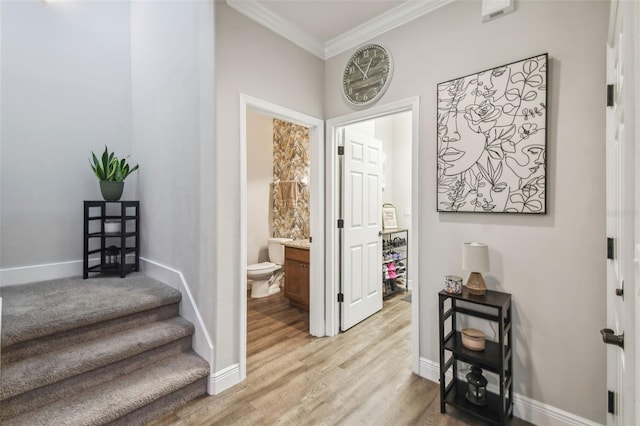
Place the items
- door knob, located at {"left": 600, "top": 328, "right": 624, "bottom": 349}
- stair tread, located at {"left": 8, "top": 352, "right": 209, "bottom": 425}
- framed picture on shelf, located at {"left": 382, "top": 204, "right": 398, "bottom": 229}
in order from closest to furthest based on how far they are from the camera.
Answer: door knob, located at {"left": 600, "top": 328, "right": 624, "bottom": 349}, stair tread, located at {"left": 8, "top": 352, "right": 209, "bottom": 425}, framed picture on shelf, located at {"left": 382, "top": 204, "right": 398, "bottom": 229}

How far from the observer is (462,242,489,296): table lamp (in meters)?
1.74

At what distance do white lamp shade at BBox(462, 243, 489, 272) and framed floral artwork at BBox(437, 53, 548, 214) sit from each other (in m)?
0.27

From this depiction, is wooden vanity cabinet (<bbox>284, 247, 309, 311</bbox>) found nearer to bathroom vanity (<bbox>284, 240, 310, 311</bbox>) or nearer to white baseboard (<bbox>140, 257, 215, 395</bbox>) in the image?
bathroom vanity (<bbox>284, 240, 310, 311</bbox>)

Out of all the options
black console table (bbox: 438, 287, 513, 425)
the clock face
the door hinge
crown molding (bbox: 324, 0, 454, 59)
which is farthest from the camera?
the clock face

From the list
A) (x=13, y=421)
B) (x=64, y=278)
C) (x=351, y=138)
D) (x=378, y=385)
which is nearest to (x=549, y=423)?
(x=378, y=385)

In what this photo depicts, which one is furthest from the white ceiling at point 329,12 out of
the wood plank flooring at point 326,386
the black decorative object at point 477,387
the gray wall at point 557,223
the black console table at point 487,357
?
the wood plank flooring at point 326,386

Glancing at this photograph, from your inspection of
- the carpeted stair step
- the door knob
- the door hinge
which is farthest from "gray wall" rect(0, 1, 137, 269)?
the door hinge

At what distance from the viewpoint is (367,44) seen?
8.16ft

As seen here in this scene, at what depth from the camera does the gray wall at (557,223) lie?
1.52 meters

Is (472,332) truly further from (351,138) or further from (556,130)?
(351,138)

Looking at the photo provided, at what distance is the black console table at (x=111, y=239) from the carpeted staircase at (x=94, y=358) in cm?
43

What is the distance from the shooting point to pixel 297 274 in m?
3.51

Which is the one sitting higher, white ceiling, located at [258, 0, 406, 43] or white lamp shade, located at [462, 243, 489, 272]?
white ceiling, located at [258, 0, 406, 43]

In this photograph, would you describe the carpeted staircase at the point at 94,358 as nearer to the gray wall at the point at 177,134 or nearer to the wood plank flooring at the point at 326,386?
the wood plank flooring at the point at 326,386
